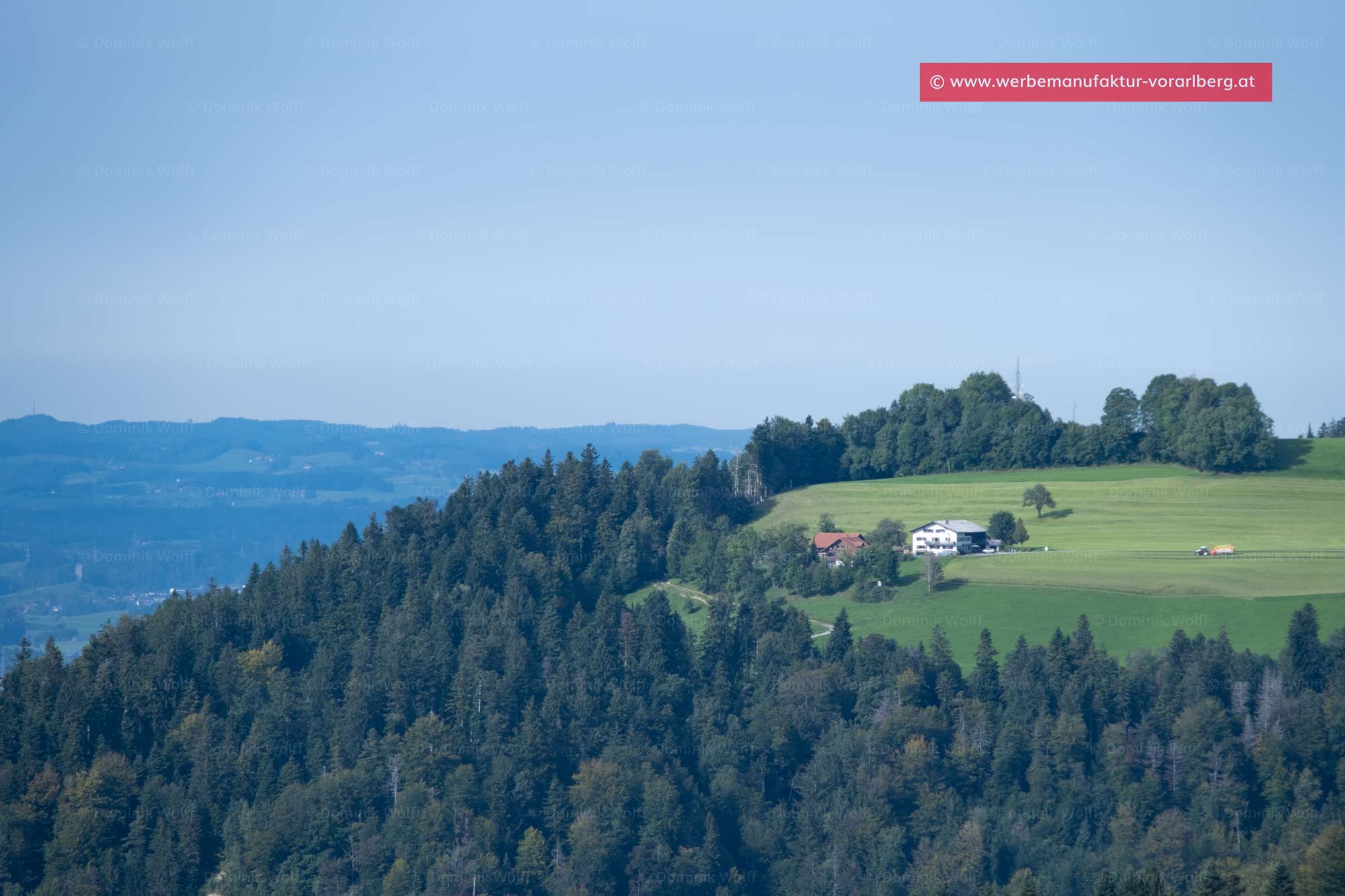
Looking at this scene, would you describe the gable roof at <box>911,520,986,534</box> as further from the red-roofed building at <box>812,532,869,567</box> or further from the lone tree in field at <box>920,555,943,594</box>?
the lone tree in field at <box>920,555,943,594</box>

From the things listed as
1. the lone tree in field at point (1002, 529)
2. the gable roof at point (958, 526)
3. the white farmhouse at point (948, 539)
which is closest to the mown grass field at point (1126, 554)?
the lone tree in field at point (1002, 529)

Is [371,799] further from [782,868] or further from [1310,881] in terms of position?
[1310,881]

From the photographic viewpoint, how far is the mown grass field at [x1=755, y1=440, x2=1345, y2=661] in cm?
8738

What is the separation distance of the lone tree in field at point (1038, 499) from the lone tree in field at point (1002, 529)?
27.5ft

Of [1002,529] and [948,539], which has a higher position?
[1002,529]

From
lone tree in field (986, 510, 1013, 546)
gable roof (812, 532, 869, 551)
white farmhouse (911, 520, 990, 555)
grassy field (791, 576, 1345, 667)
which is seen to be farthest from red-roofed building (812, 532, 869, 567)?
lone tree in field (986, 510, 1013, 546)

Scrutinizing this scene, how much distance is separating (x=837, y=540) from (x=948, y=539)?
8.00 m

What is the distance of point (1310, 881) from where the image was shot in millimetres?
56562

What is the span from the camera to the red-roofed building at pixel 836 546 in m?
102

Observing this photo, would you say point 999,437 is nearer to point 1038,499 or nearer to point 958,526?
point 1038,499

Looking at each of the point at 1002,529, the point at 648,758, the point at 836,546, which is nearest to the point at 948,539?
the point at 1002,529

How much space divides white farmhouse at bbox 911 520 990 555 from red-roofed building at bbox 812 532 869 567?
3714mm

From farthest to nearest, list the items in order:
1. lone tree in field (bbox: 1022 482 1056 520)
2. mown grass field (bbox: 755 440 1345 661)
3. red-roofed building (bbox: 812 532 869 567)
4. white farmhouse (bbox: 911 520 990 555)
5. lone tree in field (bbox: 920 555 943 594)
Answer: lone tree in field (bbox: 1022 482 1056 520) → red-roofed building (bbox: 812 532 869 567) → white farmhouse (bbox: 911 520 990 555) → lone tree in field (bbox: 920 555 943 594) → mown grass field (bbox: 755 440 1345 661)

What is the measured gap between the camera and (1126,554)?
97.8m
